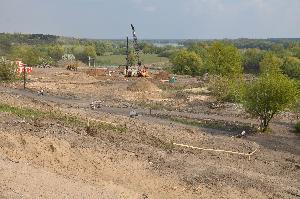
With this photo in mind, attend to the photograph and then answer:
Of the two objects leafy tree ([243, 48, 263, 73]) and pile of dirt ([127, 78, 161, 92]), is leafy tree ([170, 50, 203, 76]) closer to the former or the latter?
leafy tree ([243, 48, 263, 73])

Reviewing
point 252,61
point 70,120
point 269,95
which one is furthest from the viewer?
point 252,61

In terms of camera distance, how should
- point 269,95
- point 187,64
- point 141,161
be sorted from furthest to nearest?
1. point 187,64
2. point 269,95
3. point 141,161

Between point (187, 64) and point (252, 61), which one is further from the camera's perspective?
point (252, 61)

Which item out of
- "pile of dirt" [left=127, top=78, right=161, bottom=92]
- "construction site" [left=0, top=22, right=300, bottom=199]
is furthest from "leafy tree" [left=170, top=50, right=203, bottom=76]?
"construction site" [left=0, top=22, right=300, bottom=199]

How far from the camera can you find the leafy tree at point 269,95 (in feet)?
119

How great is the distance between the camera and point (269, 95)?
3638cm

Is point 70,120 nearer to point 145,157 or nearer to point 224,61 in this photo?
point 145,157

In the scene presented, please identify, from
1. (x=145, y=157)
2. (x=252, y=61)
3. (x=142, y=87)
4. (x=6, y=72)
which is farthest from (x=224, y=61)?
(x=252, y=61)

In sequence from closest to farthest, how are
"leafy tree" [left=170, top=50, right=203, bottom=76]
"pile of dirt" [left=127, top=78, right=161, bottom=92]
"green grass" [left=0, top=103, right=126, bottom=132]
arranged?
"green grass" [left=0, top=103, right=126, bottom=132] < "pile of dirt" [left=127, top=78, right=161, bottom=92] < "leafy tree" [left=170, top=50, right=203, bottom=76]

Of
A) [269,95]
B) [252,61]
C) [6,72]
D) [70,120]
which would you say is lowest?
[252,61]

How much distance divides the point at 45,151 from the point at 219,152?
472 inches

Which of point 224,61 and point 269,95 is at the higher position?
point 224,61

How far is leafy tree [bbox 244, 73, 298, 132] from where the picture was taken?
119 feet

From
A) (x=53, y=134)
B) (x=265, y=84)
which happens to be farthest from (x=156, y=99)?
(x=53, y=134)
